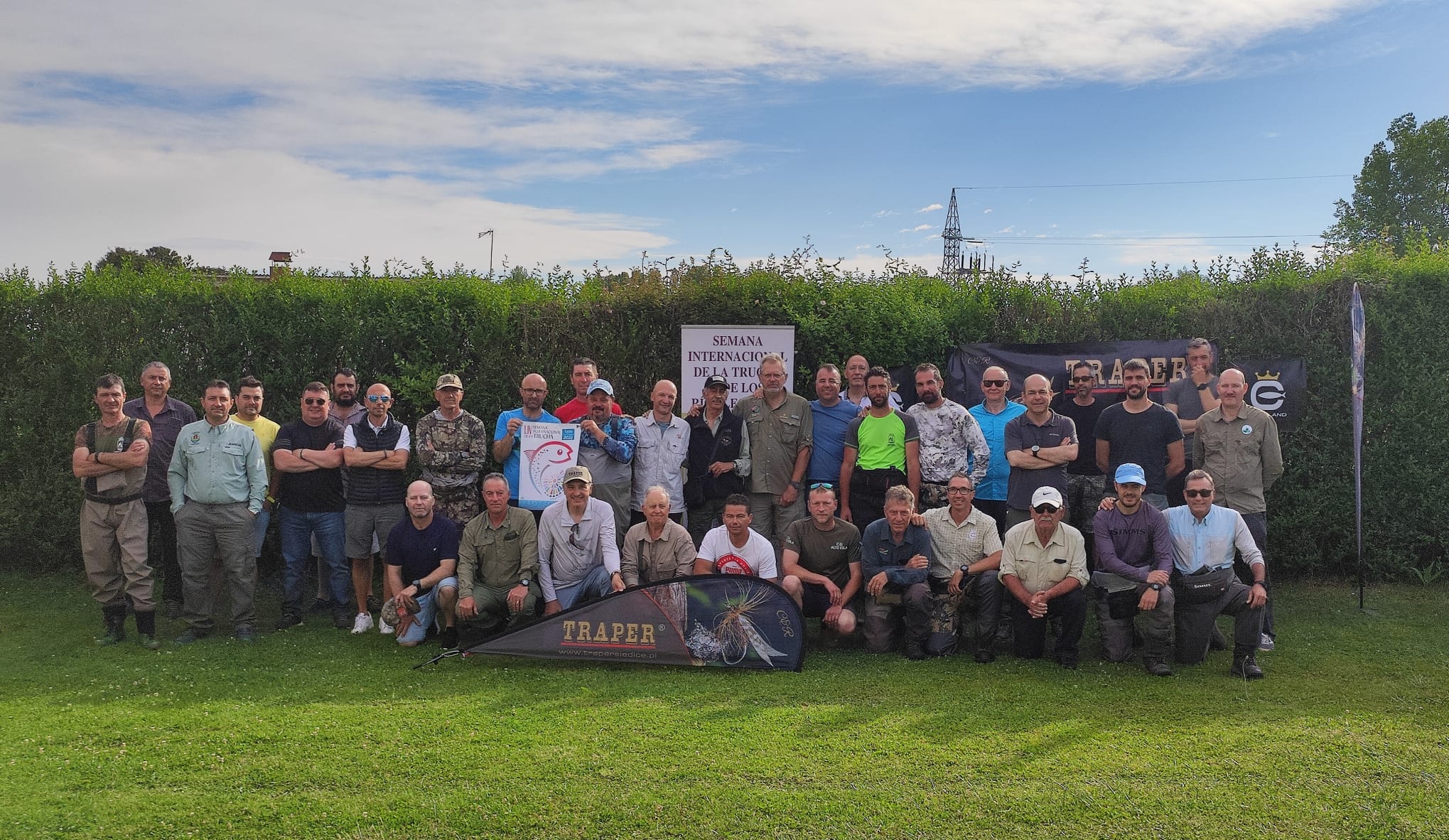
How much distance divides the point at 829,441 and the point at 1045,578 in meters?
1.95

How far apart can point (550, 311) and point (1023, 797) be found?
6011 millimetres

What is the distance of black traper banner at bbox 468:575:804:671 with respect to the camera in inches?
236

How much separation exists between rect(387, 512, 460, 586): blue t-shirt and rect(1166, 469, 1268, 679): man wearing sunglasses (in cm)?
498

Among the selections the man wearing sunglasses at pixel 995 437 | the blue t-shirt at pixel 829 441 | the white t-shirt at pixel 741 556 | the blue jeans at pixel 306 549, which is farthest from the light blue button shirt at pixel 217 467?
the man wearing sunglasses at pixel 995 437

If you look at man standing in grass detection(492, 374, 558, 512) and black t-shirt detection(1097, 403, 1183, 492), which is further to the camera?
man standing in grass detection(492, 374, 558, 512)

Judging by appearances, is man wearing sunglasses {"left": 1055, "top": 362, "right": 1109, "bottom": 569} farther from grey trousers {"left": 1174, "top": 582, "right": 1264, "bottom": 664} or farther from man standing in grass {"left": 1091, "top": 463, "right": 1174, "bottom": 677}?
grey trousers {"left": 1174, "top": 582, "right": 1264, "bottom": 664}

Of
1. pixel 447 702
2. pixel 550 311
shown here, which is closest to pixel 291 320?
pixel 550 311

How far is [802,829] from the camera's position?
385 cm

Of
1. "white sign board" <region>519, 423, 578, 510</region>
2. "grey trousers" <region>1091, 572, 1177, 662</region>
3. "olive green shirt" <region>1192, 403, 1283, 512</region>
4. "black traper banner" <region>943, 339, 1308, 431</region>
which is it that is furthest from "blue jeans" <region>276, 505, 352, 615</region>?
"olive green shirt" <region>1192, 403, 1283, 512</region>

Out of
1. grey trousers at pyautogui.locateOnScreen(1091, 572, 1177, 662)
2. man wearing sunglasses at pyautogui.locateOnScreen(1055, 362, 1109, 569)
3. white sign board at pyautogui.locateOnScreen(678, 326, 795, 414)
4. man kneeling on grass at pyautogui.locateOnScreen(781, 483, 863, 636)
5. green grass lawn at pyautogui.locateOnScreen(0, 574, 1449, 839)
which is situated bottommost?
green grass lawn at pyautogui.locateOnScreen(0, 574, 1449, 839)

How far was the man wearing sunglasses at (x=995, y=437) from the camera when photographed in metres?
7.20

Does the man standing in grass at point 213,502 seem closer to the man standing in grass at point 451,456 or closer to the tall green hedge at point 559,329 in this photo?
the man standing in grass at point 451,456

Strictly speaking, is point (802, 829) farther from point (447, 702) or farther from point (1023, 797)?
point (447, 702)

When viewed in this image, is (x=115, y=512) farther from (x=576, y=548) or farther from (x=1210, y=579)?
(x=1210, y=579)
